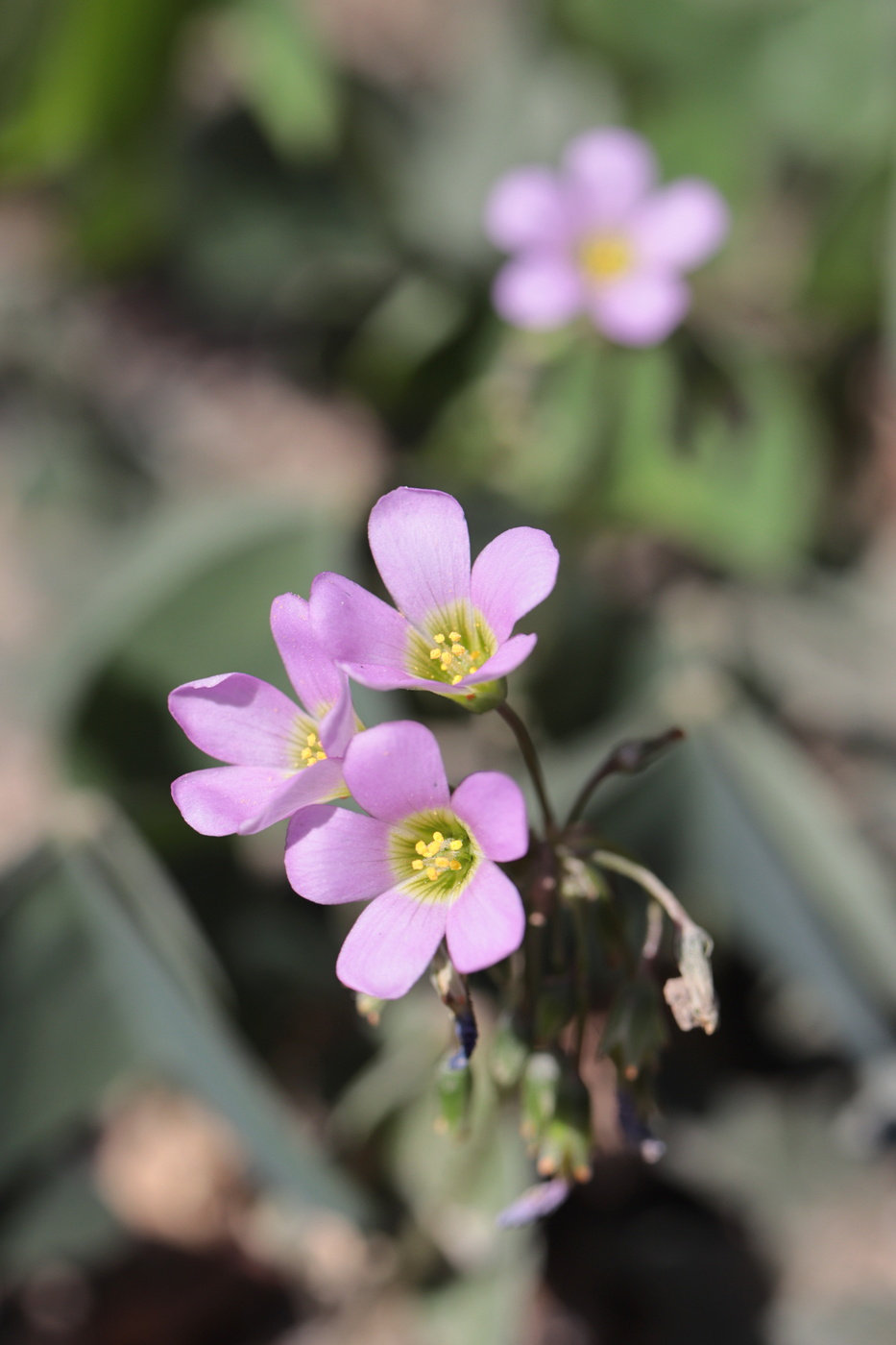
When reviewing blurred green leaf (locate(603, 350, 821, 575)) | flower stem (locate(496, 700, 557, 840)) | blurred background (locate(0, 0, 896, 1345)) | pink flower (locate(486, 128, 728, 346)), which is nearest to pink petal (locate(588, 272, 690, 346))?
pink flower (locate(486, 128, 728, 346))

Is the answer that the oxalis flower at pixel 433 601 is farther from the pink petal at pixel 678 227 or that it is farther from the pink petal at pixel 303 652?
the pink petal at pixel 678 227

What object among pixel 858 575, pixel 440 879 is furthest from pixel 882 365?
pixel 440 879

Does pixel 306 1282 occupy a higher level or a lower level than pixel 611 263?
lower

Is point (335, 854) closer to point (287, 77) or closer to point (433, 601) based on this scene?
point (433, 601)

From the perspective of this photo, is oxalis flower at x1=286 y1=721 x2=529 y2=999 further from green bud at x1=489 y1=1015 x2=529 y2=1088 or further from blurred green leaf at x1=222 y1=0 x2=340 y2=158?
blurred green leaf at x1=222 y1=0 x2=340 y2=158

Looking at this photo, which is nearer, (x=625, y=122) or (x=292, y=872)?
(x=292, y=872)

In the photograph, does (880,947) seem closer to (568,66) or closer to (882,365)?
(882,365)

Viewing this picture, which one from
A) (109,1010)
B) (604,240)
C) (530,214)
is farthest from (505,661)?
(604,240)

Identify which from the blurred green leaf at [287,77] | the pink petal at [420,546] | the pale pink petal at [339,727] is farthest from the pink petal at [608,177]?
the pale pink petal at [339,727]
